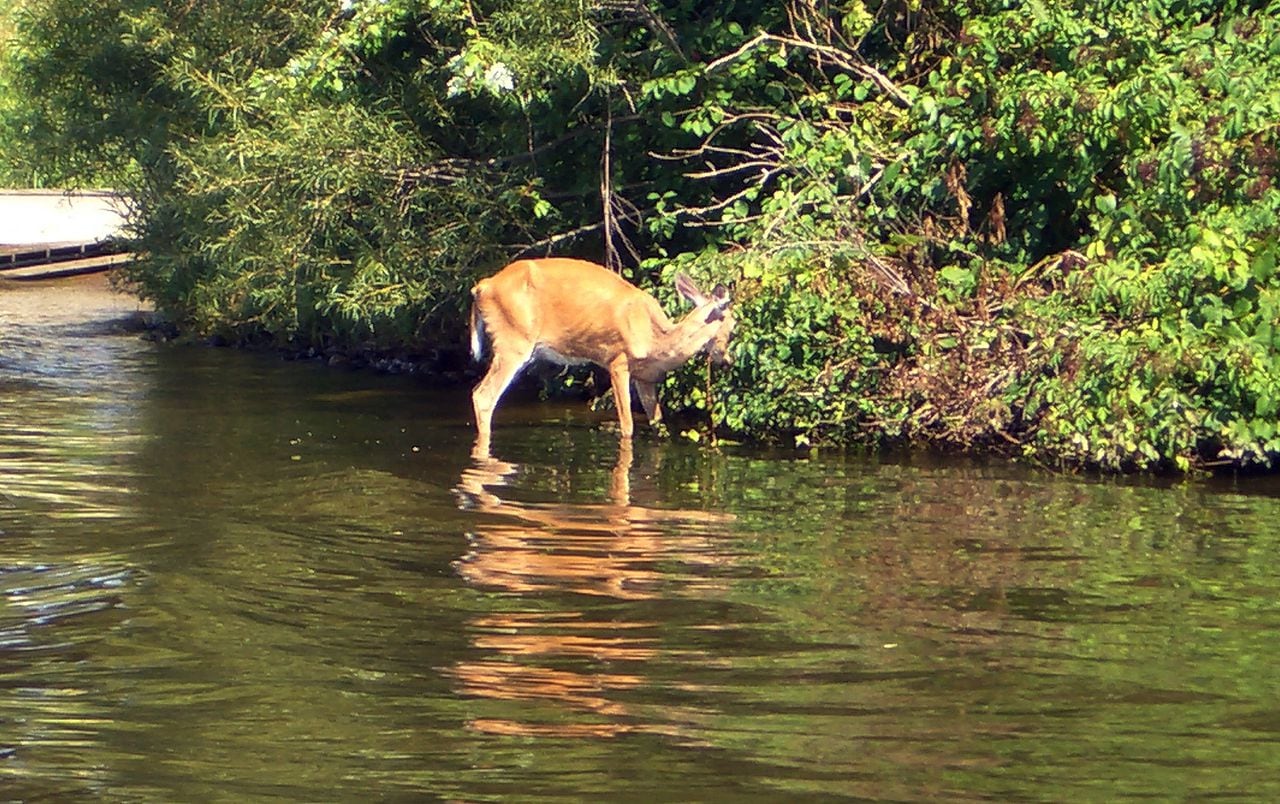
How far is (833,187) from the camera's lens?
Answer: 13.3 m

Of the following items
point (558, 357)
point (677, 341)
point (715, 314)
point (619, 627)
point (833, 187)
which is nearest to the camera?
point (619, 627)

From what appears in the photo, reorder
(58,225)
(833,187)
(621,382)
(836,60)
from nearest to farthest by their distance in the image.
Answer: (833,187), (836,60), (621,382), (58,225)

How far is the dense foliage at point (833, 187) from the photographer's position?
11484mm

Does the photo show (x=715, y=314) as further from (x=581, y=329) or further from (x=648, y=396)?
(x=581, y=329)

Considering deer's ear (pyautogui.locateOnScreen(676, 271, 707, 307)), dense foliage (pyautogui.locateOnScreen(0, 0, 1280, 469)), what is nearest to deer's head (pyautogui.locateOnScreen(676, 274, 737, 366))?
deer's ear (pyautogui.locateOnScreen(676, 271, 707, 307))

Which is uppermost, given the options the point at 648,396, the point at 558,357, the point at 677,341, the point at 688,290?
the point at 688,290

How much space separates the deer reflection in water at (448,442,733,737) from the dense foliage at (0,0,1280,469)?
251 centimetres

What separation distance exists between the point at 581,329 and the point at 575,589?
6.14 meters

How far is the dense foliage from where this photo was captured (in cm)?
1148

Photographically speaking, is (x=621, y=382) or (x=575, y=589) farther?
(x=621, y=382)

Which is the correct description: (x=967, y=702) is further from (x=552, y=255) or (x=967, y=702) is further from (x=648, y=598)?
(x=552, y=255)

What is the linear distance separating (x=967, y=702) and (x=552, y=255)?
10237 mm

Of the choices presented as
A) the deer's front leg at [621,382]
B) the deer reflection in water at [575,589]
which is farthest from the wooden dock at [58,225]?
the deer reflection in water at [575,589]

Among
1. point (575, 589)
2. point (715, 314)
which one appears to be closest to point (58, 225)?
point (715, 314)
